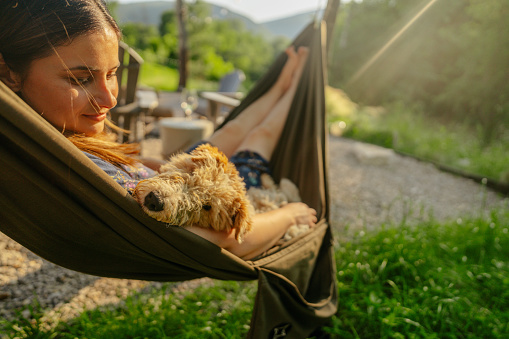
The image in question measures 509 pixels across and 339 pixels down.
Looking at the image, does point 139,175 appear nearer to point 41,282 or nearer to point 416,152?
point 41,282

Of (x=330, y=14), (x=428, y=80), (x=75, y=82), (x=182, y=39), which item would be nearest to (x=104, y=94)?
(x=75, y=82)

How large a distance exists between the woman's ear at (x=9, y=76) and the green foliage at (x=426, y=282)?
1506 mm

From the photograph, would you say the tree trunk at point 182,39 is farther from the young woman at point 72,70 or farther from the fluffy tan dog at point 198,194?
the fluffy tan dog at point 198,194

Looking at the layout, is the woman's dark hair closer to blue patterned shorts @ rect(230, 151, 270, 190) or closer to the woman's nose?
the woman's nose

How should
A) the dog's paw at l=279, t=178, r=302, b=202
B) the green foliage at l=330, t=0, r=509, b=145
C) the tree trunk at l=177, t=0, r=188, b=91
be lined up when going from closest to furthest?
the dog's paw at l=279, t=178, r=302, b=202, the green foliage at l=330, t=0, r=509, b=145, the tree trunk at l=177, t=0, r=188, b=91

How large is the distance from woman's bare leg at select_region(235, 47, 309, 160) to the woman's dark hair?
1.04 metres

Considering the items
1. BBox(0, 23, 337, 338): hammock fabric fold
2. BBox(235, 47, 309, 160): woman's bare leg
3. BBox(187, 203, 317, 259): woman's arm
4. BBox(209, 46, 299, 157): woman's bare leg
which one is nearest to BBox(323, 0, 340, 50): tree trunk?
BBox(209, 46, 299, 157): woman's bare leg

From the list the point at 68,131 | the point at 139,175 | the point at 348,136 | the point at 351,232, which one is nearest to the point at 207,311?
the point at 139,175

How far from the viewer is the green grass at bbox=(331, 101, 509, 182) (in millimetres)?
4504

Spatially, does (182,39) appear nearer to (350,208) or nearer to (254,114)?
(350,208)

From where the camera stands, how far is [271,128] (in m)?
1.95

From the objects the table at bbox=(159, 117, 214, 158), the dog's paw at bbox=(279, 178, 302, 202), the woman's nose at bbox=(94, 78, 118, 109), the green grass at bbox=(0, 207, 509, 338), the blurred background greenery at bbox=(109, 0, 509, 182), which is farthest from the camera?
the blurred background greenery at bbox=(109, 0, 509, 182)

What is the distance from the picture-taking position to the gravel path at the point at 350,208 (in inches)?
61.7

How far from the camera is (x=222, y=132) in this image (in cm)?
183
